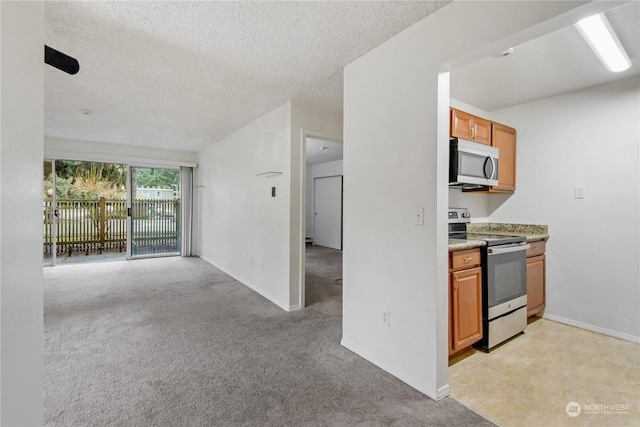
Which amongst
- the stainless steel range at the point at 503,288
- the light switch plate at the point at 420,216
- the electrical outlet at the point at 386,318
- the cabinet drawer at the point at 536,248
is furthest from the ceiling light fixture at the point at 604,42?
the electrical outlet at the point at 386,318

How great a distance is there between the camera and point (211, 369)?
215 centimetres

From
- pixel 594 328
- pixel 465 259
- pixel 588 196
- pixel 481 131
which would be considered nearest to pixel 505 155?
pixel 481 131

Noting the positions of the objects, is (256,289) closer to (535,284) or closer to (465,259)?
(465,259)

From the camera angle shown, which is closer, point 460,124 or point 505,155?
point 460,124

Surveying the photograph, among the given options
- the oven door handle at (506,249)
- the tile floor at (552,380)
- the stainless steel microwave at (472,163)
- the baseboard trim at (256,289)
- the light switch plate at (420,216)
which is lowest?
the tile floor at (552,380)

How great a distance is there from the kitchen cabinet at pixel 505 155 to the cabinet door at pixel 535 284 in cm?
80

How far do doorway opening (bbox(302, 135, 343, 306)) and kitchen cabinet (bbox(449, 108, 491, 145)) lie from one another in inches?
121

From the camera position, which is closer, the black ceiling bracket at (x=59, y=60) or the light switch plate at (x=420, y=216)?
the black ceiling bracket at (x=59, y=60)

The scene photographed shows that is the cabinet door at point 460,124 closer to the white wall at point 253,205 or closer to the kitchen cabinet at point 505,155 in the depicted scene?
the kitchen cabinet at point 505,155

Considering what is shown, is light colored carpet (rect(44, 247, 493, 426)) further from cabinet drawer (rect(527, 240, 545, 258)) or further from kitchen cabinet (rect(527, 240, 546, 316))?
cabinet drawer (rect(527, 240, 545, 258))

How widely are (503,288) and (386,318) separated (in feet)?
3.74

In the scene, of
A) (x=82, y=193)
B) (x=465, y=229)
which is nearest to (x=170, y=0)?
(x=465, y=229)

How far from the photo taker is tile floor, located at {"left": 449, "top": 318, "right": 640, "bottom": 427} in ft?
5.65

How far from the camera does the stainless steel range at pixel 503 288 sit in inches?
95.2
